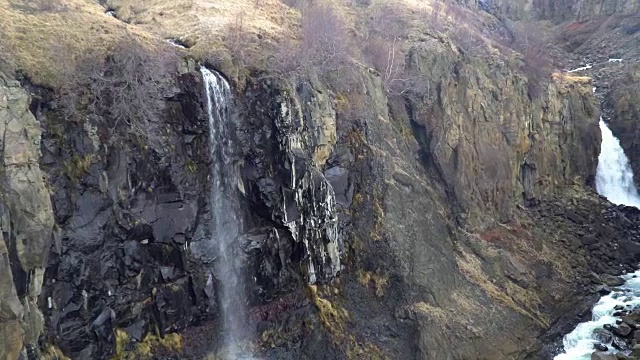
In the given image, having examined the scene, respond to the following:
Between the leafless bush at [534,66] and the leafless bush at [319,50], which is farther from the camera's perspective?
the leafless bush at [534,66]

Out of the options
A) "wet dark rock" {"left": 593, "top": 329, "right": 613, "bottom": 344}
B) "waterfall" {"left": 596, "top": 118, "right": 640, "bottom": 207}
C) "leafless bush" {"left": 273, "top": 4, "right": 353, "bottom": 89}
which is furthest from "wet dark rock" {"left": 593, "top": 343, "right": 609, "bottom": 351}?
"waterfall" {"left": 596, "top": 118, "right": 640, "bottom": 207}

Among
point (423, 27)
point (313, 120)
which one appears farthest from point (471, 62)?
point (313, 120)

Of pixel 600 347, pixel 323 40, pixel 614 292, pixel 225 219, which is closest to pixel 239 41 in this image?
pixel 323 40

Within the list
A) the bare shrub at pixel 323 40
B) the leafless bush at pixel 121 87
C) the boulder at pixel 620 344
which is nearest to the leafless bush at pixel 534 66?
the bare shrub at pixel 323 40

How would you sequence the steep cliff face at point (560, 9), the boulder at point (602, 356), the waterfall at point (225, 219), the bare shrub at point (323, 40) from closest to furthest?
the waterfall at point (225, 219), the boulder at point (602, 356), the bare shrub at point (323, 40), the steep cliff face at point (560, 9)

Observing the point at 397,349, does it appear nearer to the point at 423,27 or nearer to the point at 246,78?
the point at 246,78

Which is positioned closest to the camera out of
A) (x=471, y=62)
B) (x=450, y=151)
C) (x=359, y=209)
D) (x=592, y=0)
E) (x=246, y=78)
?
(x=246, y=78)

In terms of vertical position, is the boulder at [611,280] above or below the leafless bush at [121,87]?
below

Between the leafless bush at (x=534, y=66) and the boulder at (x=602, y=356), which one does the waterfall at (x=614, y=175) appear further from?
the boulder at (x=602, y=356)
